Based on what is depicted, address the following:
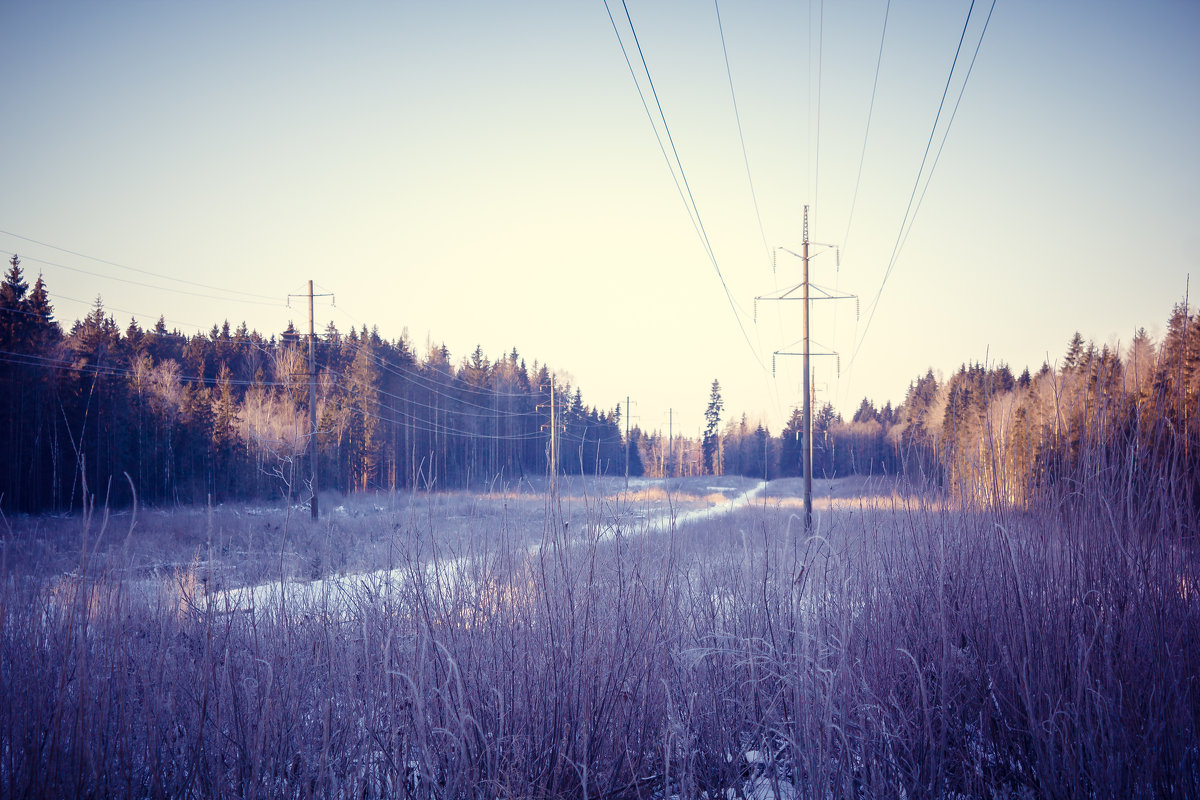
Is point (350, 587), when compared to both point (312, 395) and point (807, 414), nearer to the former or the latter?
point (807, 414)

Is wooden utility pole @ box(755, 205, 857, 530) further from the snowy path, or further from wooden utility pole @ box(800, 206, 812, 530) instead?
the snowy path

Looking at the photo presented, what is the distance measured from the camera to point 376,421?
3644 cm

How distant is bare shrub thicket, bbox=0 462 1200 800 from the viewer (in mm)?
2115

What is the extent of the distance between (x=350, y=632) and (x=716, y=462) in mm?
65817

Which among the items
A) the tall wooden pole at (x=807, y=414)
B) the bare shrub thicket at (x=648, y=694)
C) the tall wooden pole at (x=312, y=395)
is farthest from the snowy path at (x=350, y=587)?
the tall wooden pole at (x=312, y=395)

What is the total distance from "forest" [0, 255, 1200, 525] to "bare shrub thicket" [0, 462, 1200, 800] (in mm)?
458

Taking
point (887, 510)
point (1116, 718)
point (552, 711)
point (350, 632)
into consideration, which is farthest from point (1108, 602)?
point (350, 632)

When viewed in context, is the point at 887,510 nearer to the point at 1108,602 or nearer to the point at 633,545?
the point at 1108,602

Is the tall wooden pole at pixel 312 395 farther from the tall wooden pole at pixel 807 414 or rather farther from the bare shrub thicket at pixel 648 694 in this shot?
the bare shrub thicket at pixel 648 694

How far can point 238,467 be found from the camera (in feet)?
99.8

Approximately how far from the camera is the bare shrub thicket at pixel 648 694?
212 cm

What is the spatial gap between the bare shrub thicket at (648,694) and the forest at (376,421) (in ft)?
1.50

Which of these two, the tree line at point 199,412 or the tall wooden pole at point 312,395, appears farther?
the tree line at point 199,412

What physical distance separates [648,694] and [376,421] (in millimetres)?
37168
